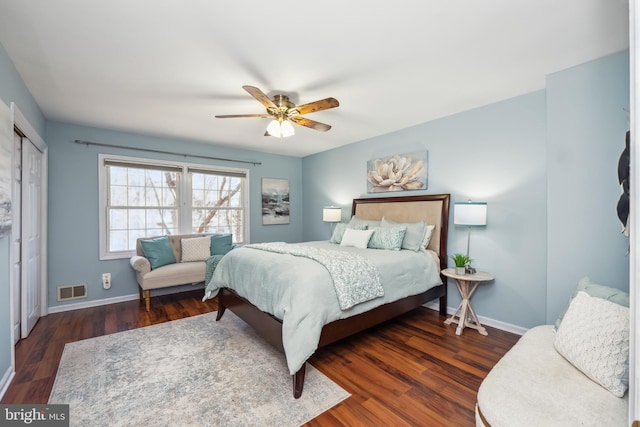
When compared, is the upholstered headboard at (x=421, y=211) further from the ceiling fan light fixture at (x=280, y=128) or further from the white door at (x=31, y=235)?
the white door at (x=31, y=235)

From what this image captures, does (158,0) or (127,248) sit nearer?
(158,0)

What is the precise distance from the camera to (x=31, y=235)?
120 inches

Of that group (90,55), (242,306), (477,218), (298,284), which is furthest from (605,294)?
(90,55)

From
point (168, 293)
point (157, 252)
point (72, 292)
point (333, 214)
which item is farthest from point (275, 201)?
point (72, 292)

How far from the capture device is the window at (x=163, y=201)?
406 centimetres

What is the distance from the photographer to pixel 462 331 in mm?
2994

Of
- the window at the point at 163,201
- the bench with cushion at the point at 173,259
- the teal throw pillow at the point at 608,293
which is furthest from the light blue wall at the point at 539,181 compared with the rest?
the bench with cushion at the point at 173,259

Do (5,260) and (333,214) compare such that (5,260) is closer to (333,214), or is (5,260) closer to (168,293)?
(168,293)

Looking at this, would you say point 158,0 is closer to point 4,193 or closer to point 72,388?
point 4,193

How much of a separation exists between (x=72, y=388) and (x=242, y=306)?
130 cm

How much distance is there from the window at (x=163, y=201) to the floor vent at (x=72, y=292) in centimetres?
46

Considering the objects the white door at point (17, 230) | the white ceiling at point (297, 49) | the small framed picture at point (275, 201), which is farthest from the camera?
the small framed picture at point (275, 201)

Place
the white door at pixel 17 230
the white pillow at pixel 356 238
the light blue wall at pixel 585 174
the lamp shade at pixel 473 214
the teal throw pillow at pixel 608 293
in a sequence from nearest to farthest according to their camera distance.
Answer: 1. the teal throw pillow at pixel 608 293
2. the light blue wall at pixel 585 174
3. the white door at pixel 17 230
4. the lamp shade at pixel 473 214
5. the white pillow at pixel 356 238

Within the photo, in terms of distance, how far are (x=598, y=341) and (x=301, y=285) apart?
5.37 ft
